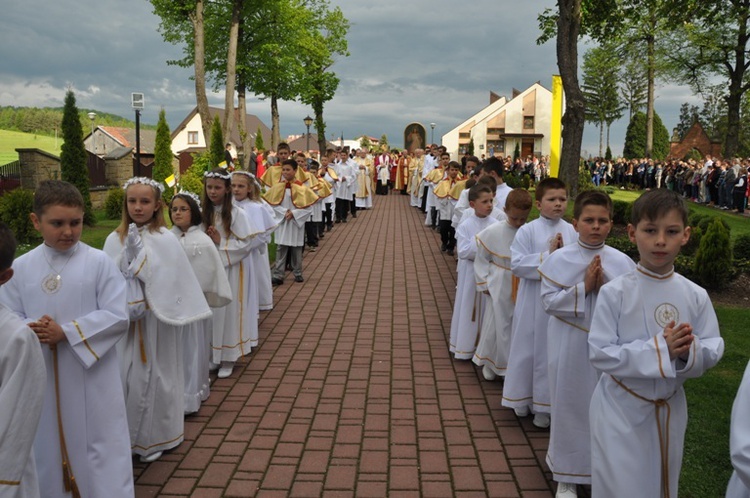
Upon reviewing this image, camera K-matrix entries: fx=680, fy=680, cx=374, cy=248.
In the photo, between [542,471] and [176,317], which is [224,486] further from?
[542,471]

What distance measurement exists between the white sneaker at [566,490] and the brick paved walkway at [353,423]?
12 cm

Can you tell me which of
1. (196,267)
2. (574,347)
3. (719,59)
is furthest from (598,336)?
(719,59)

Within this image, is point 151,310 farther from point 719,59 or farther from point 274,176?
point 719,59

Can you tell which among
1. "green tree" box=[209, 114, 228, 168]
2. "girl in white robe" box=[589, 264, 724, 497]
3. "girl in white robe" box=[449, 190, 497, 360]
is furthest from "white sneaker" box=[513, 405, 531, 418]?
"green tree" box=[209, 114, 228, 168]

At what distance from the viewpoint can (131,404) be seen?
183 inches

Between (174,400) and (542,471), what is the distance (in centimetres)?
261

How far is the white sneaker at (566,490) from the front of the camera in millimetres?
4184

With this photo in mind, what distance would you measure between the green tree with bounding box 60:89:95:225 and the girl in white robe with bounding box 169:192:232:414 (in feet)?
43.0

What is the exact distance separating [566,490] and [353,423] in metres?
1.84

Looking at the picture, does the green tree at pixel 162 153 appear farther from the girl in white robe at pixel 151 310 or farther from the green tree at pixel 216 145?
the girl in white robe at pixel 151 310

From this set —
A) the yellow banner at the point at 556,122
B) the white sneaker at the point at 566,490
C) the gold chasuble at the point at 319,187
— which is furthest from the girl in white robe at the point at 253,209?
the yellow banner at the point at 556,122

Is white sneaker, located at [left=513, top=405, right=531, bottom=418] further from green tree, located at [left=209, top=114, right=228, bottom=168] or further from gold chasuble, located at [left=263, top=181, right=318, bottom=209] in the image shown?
green tree, located at [left=209, top=114, right=228, bottom=168]

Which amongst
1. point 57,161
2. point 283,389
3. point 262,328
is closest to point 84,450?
point 283,389

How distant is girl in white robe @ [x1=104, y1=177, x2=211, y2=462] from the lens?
456 cm
